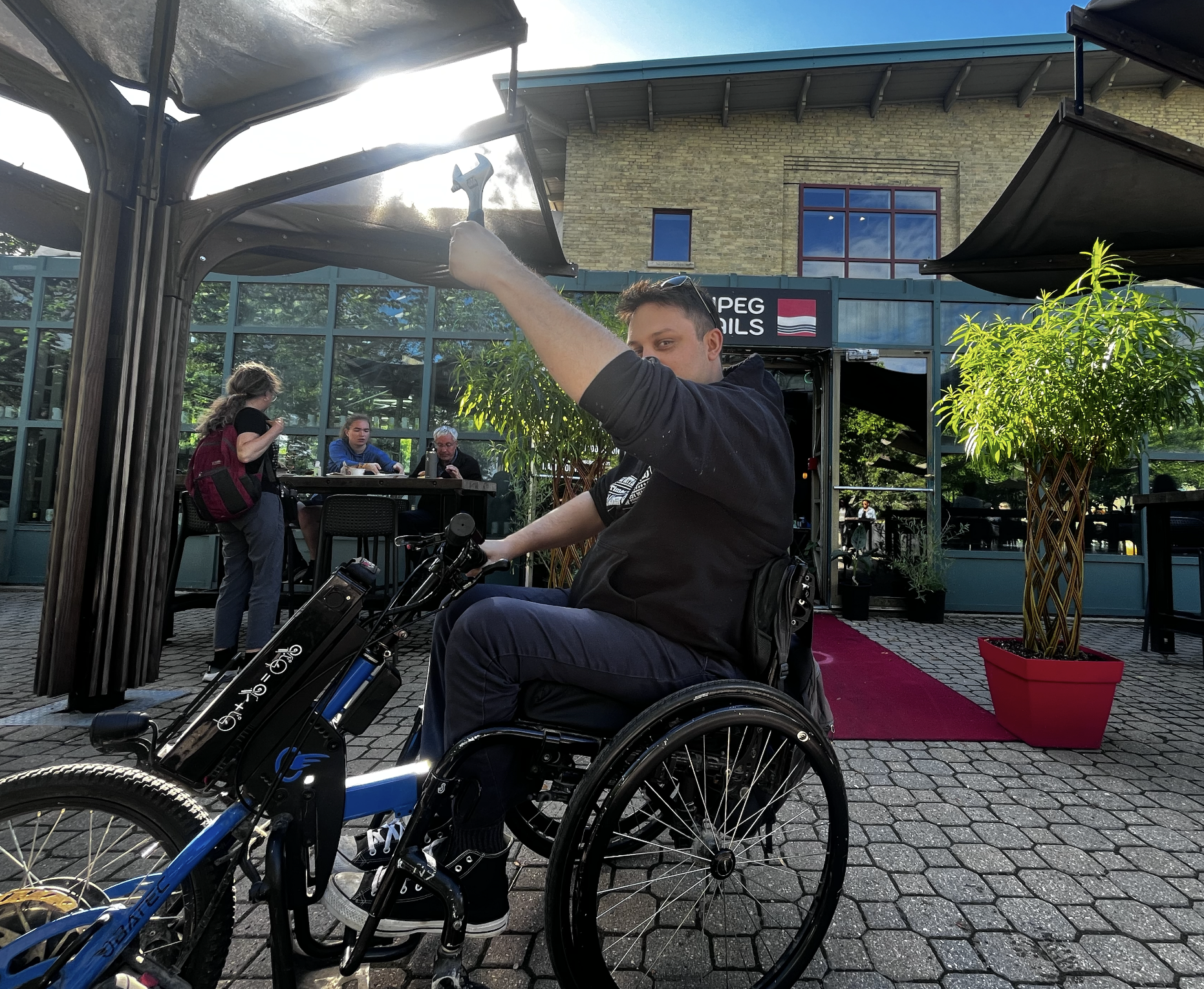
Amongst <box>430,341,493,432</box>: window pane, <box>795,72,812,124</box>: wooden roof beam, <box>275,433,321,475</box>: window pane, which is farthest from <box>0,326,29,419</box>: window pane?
<box>795,72,812,124</box>: wooden roof beam

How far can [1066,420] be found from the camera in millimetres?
3223

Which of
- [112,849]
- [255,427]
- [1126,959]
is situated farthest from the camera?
[255,427]

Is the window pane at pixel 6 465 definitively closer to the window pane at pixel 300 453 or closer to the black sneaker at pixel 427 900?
the window pane at pixel 300 453

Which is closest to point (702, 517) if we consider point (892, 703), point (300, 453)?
point (892, 703)

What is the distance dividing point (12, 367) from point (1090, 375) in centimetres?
1131

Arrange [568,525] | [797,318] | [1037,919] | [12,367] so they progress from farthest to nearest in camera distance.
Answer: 1. [12,367]
2. [797,318]
3. [568,525]
4. [1037,919]

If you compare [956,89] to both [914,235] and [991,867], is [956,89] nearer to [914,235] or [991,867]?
[914,235]

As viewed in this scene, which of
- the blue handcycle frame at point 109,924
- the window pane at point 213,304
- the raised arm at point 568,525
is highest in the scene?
the window pane at point 213,304

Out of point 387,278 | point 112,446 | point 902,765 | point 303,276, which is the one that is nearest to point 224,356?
point 303,276

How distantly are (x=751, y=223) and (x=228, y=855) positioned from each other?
10.9m

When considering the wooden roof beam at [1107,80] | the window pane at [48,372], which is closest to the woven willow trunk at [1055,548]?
the wooden roof beam at [1107,80]

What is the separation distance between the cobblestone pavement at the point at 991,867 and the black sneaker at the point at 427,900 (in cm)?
36

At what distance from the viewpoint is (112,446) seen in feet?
11.4

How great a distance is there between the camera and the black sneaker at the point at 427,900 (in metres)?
1.35
